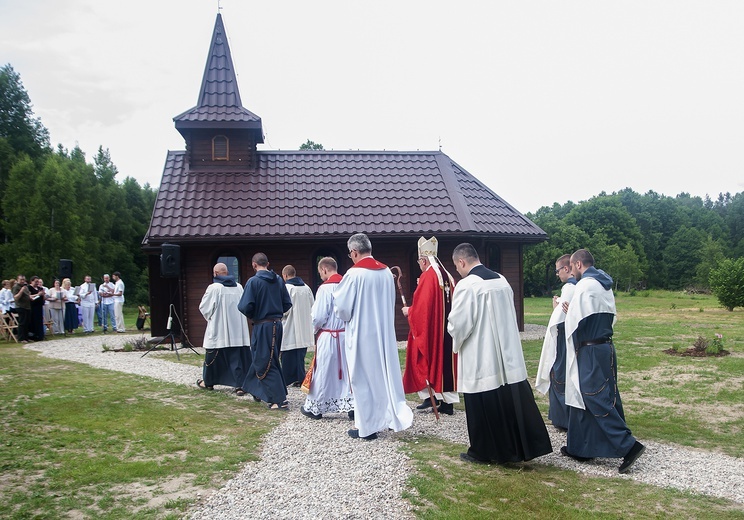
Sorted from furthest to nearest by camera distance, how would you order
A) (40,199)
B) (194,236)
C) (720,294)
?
(40,199)
(720,294)
(194,236)

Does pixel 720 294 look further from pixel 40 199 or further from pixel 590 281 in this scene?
pixel 40 199

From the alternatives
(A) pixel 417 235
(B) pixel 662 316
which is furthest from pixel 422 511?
(B) pixel 662 316

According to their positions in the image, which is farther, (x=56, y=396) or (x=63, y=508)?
(x=56, y=396)

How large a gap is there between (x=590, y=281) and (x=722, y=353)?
335 inches

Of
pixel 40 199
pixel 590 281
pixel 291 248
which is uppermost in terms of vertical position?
pixel 40 199

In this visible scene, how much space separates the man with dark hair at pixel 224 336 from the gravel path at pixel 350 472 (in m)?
1.87

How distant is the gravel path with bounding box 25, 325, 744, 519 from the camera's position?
4.63 meters

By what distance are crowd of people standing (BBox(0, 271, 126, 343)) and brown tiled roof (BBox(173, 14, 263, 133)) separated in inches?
248

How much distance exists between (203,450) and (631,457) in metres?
4.17

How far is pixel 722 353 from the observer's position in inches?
493

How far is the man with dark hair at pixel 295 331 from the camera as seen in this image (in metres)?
10.1

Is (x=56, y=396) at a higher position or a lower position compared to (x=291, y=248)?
lower

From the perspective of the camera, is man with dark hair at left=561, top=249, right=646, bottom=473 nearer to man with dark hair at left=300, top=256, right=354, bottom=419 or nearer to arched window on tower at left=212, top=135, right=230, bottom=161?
man with dark hair at left=300, top=256, right=354, bottom=419

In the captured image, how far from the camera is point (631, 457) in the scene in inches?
218
